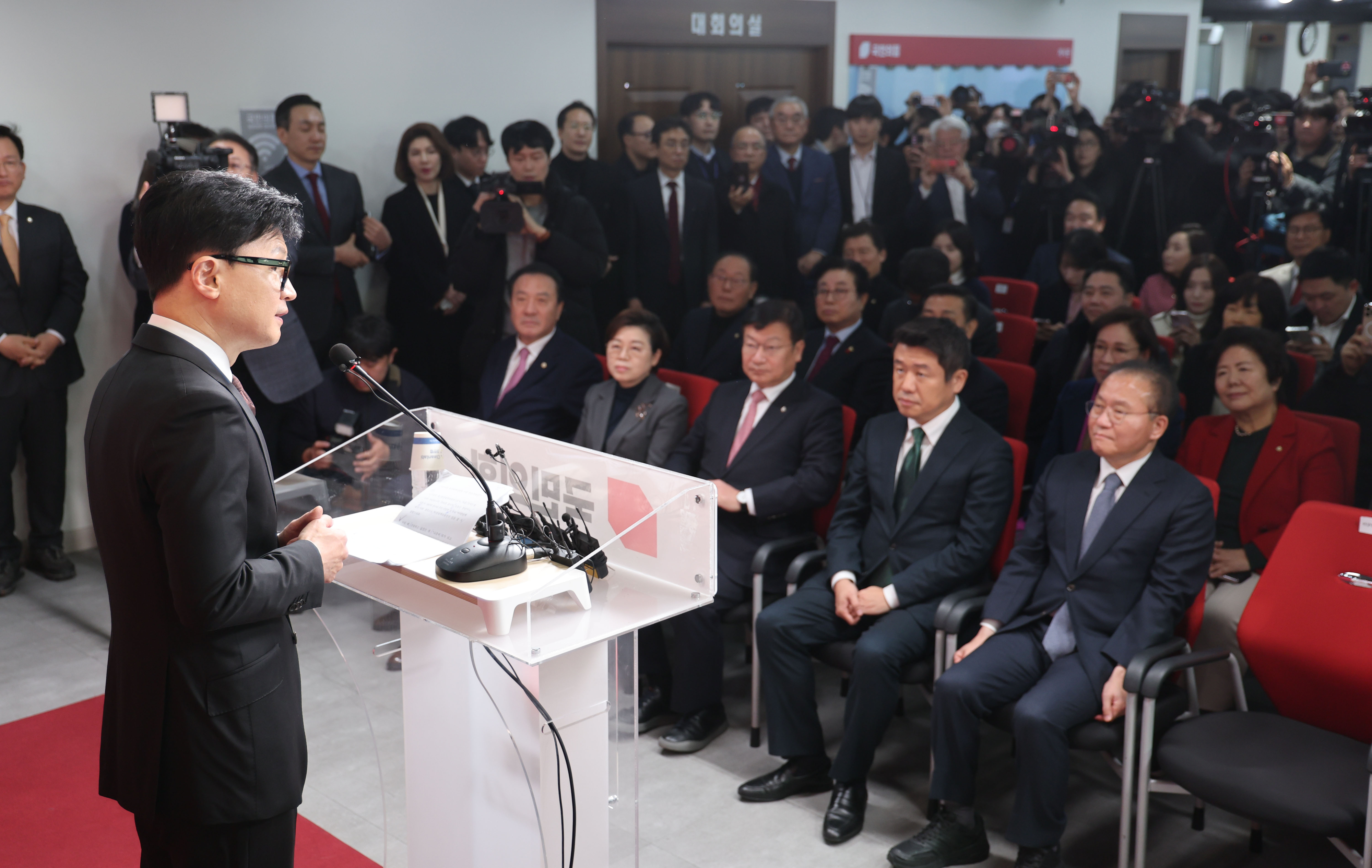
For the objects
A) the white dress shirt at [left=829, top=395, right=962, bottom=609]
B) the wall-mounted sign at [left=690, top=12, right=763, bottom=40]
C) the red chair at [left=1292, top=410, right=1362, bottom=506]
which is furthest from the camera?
Result: the wall-mounted sign at [left=690, top=12, right=763, bottom=40]

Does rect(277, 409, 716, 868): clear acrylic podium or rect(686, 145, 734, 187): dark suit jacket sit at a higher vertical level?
Result: rect(686, 145, 734, 187): dark suit jacket

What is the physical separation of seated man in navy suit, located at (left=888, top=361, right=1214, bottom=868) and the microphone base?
1395 millimetres

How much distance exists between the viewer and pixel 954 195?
643 centimetres

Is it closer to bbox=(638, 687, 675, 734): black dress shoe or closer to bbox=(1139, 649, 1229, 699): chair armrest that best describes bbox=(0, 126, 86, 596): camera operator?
bbox=(638, 687, 675, 734): black dress shoe

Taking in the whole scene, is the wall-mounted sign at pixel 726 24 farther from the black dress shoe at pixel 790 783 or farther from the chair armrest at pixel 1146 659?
the chair armrest at pixel 1146 659

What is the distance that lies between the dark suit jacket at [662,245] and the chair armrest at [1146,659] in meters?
3.44

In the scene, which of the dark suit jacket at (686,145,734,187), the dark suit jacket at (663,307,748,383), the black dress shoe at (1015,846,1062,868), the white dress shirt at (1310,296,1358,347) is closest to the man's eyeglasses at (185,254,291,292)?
the black dress shoe at (1015,846,1062,868)

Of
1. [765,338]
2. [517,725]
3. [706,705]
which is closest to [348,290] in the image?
[765,338]

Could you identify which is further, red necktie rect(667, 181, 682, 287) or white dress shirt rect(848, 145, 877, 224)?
white dress shirt rect(848, 145, 877, 224)

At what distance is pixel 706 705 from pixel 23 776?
1.95 m

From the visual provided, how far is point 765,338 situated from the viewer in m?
3.69

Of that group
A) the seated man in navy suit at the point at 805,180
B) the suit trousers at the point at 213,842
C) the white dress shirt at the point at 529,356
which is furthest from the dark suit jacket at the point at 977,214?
the suit trousers at the point at 213,842

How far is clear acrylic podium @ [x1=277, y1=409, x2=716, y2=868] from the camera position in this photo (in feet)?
6.29

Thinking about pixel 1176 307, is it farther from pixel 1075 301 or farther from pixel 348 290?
pixel 348 290
